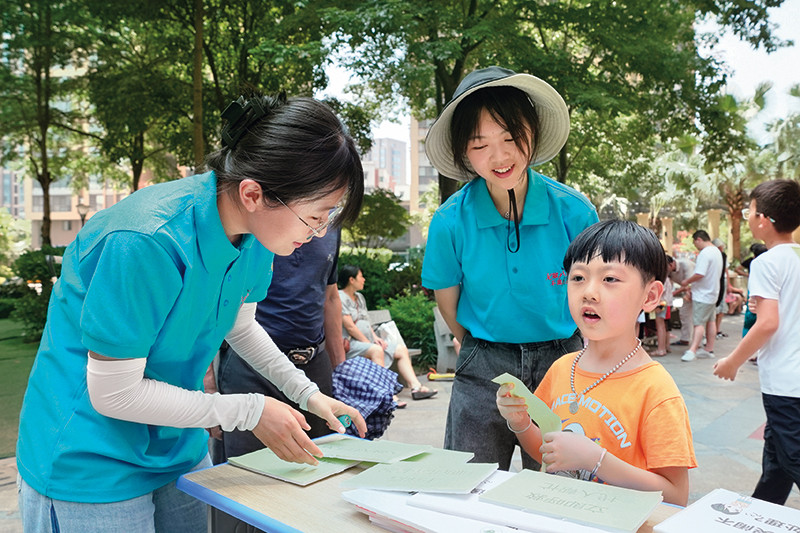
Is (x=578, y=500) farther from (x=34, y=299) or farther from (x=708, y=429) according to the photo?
(x=34, y=299)

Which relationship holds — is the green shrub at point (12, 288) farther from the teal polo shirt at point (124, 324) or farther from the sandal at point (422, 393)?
the teal polo shirt at point (124, 324)

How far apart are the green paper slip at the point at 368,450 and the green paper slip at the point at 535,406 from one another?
0.35 m

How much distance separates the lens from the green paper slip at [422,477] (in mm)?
1358

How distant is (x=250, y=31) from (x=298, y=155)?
10.3 metres

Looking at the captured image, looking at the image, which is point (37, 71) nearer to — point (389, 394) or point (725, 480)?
point (389, 394)

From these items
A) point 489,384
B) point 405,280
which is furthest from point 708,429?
point 405,280

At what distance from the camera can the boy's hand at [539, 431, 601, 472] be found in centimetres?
146

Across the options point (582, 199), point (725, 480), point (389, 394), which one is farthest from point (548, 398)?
point (725, 480)

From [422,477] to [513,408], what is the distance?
13.4 inches

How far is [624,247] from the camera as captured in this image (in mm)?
1688

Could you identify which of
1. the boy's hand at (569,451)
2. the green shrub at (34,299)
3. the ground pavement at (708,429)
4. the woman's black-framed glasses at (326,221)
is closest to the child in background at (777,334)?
the ground pavement at (708,429)

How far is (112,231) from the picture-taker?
1.28m

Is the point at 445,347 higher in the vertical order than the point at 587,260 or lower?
lower

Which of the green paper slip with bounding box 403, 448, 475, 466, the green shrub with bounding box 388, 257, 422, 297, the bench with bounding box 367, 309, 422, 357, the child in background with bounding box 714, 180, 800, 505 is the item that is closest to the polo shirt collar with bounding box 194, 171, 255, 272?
the green paper slip with bounding box 403, 448, 475, 466
